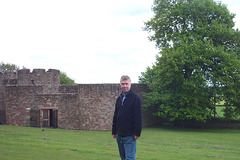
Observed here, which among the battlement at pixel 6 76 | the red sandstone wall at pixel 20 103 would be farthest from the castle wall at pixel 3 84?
the red sandstone wall at pixel 20 103

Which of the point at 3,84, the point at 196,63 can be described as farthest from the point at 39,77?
the point at 196,63

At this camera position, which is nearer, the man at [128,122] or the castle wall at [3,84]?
the man at [128,122]

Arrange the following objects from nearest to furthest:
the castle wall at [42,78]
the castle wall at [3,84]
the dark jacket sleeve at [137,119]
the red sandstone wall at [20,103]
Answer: the dark jacket sleeve at [137,119] < the red sandstone wall at [20,103] < the castle wall at [42,78] < the castle wall at [3,84]

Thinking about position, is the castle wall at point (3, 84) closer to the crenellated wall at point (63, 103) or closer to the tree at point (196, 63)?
the crenellated wall at point (63, 103)

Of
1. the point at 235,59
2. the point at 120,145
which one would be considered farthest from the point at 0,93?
the point at 120,145

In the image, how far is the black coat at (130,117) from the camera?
7930 millimetres

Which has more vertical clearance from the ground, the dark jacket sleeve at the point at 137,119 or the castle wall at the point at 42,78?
the castle wall at the point at 42,78

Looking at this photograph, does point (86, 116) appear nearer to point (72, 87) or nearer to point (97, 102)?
point (97, 102)

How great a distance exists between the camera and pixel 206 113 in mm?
31109

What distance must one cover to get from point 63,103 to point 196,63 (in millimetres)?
13761

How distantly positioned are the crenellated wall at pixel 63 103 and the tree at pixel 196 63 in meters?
3.90

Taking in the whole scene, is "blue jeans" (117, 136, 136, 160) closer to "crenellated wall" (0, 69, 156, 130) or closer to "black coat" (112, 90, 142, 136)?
"black coat" (112, 90, 142, 136)

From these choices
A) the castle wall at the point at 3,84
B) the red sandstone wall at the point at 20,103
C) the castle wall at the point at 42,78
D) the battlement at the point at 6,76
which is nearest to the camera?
the red sandstone wall at the point at 20,103

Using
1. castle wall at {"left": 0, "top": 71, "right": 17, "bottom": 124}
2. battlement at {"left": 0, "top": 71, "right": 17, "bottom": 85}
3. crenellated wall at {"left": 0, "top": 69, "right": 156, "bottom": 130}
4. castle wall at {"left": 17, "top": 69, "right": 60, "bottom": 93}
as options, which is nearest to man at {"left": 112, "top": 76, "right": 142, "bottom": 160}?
crenellated wall at {"left": 0, "top": 69, "right": 156, "bottom": 130}
